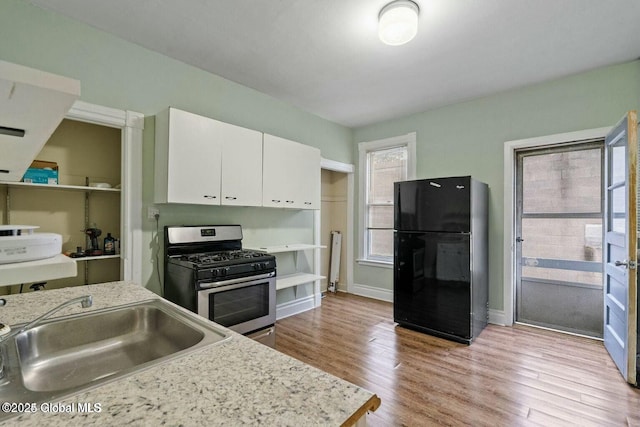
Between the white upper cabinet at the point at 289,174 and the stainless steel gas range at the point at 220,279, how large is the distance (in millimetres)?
635

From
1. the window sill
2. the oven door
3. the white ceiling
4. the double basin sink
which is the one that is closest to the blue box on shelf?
the white ceiling

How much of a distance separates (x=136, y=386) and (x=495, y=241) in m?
3.71

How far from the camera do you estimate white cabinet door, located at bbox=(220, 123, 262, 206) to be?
110 inches

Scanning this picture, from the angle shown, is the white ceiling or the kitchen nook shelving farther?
the kitchen nook shelving

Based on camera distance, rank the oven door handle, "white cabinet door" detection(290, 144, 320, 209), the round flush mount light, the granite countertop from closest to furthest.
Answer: the granite countertop < the round flush mount light < the oven door handle < "white cabinet door" detection(290, 144, 320, 209)

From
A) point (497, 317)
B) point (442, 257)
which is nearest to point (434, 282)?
point (442, 257)

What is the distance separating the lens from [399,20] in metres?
2.02

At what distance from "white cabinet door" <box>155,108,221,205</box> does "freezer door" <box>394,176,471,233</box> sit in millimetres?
1951

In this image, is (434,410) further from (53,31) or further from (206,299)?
(53,31)

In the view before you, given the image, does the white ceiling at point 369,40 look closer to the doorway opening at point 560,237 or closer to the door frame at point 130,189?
the door frame at point 130,189

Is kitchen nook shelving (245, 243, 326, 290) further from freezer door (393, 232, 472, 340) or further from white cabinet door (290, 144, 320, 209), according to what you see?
freezer door (393, 232, 472, 340)

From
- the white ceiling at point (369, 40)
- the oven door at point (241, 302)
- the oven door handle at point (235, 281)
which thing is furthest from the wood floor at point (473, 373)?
the white ceiling at point (369, 40)

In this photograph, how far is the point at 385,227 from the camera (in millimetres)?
4520

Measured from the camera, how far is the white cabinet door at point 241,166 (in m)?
2.79
